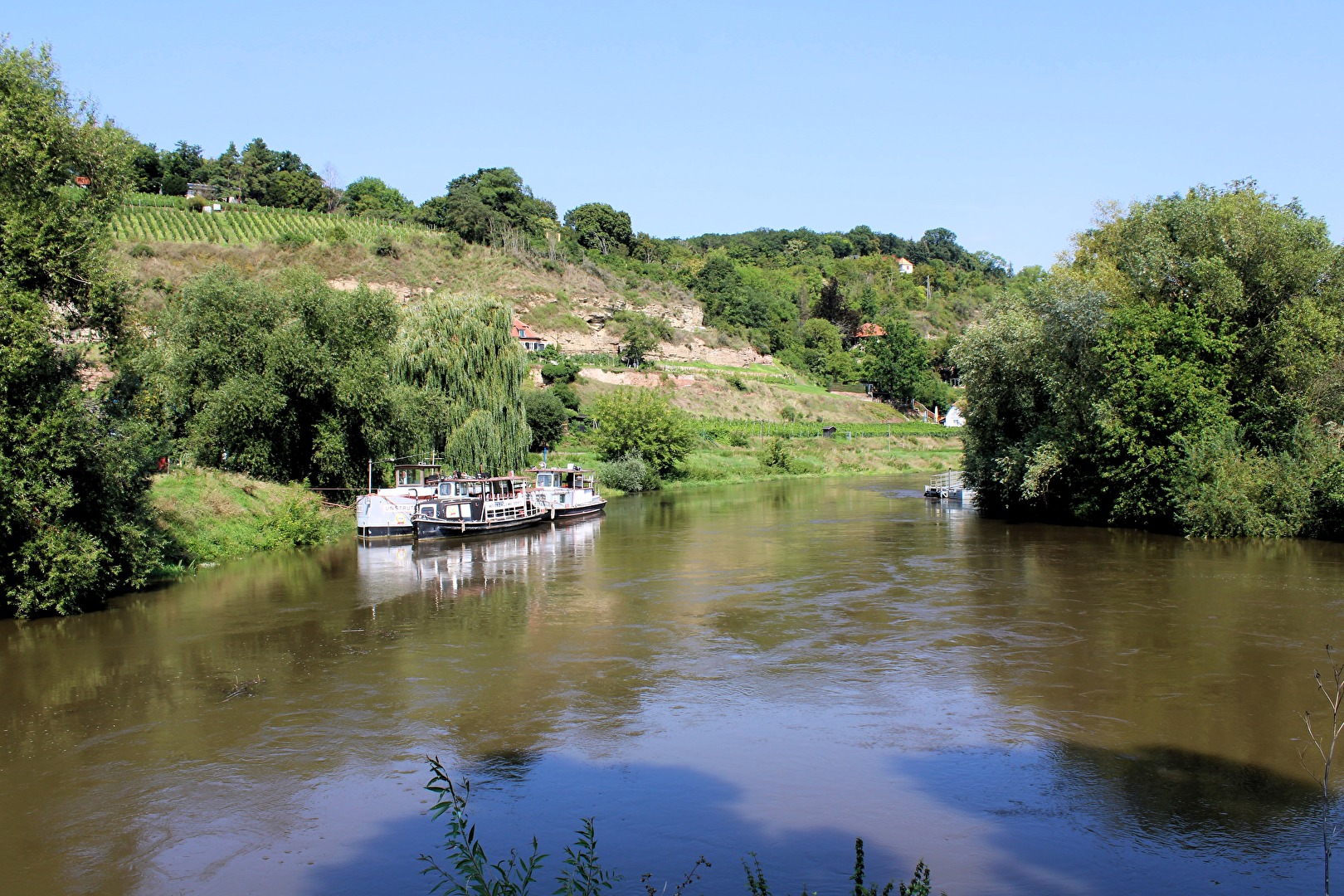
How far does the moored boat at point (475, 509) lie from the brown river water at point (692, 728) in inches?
323

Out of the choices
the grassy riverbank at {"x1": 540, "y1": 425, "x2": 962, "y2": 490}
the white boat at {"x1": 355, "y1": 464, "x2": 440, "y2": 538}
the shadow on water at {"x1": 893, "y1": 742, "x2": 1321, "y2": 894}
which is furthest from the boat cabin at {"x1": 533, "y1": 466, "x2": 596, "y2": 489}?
the shadow on water at {"x1": 893, "y1": 742, "x2": 1321, "y2": 894}

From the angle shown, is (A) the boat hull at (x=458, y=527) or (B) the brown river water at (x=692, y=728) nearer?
(B) the brown river water at (x=692, y=728)

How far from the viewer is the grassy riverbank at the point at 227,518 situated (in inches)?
1043

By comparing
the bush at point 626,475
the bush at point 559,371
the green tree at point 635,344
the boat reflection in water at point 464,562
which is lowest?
the boat reflection in water at point 464,562

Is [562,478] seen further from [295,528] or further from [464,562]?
[295,528]

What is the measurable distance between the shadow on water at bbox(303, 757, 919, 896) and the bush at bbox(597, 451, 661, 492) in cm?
4170

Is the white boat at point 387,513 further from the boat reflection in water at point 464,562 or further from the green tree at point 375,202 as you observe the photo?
the green tree at point 375,202

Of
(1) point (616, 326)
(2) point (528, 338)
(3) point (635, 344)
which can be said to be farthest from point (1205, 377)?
(1) point (616, 326)

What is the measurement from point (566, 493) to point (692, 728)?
28490mm

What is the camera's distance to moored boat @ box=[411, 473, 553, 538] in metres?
32.8

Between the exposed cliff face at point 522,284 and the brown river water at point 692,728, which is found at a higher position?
the exposed cliff face at point 522,284

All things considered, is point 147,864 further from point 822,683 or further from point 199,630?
point 199,630

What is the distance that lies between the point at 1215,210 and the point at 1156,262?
228cm

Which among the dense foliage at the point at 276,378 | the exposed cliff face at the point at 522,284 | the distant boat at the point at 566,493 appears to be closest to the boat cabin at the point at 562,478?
the distant boat at the point at 566,493
